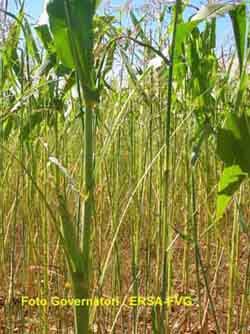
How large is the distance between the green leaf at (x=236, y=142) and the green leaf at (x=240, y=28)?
0.08 metres

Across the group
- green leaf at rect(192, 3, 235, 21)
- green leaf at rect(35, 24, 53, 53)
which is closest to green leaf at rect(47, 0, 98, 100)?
green leaf at rect(192, 3, 235, 21)

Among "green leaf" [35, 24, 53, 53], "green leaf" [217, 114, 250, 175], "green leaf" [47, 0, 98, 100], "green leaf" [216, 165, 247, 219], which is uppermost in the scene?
"green leaf" [35, 24, 53, 53]

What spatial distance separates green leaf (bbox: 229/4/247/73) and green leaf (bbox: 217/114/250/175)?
0.28 ft

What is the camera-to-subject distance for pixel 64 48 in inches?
18.9

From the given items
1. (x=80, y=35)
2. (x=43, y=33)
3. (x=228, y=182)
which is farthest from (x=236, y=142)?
(x=43, y=33)

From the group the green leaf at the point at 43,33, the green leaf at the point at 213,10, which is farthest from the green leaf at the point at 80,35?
the green leaf at the point at 43,33

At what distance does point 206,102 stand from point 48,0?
1.39ft

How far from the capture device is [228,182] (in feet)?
1.67

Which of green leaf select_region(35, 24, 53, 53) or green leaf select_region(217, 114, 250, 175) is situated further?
green leaf select_region(35, 24, 53, 53)

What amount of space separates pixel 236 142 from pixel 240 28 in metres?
0.14

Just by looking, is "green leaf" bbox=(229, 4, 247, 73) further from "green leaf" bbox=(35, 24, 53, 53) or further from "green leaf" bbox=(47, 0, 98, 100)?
"green leaf" bbox=(35, 24, 53, 53)

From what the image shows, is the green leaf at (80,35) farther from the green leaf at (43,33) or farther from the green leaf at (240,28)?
the green leaf at (43,33)

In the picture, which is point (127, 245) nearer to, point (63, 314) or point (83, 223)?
point (63, 314)

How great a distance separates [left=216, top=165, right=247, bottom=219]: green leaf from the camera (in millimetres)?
501
